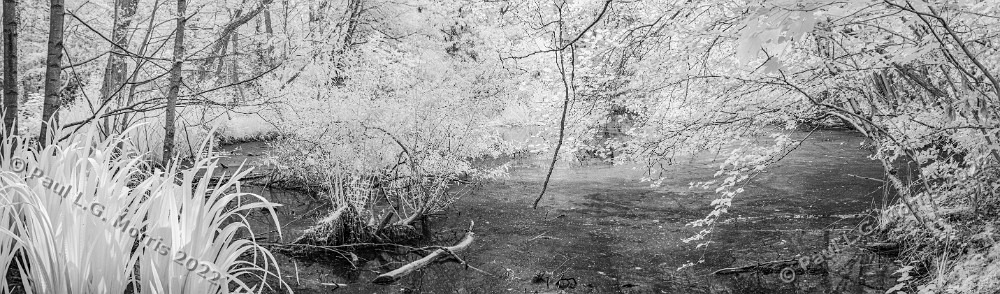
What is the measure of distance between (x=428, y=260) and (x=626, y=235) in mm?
2191

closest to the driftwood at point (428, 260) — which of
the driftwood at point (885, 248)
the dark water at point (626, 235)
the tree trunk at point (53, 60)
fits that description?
the dark water at point (626, 235)

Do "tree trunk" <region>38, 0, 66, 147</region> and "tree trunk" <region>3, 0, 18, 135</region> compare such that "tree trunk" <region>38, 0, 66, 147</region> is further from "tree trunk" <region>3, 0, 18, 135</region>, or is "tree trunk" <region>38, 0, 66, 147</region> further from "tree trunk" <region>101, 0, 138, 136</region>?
"tree trunk" <region>101, 0, 138, 136</region>

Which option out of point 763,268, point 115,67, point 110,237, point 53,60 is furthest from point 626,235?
point 115,67

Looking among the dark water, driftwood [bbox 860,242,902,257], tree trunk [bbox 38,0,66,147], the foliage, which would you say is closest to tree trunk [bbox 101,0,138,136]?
tree trunk [bbox 38,0,66,147]

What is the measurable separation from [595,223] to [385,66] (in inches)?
159

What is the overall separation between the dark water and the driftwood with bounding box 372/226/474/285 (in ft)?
0.24

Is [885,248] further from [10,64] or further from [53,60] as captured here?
[10,64]

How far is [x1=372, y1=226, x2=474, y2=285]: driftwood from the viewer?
507 cm

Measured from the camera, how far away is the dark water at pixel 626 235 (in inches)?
201

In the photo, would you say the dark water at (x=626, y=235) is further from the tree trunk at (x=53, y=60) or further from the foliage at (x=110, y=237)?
the foliage at (x=110, y=237)

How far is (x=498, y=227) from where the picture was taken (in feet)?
23.1

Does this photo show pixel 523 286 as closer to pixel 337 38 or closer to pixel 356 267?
pixel 356 267

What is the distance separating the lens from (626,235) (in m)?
6.64

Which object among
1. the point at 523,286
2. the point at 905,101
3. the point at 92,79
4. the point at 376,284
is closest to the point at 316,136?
the point at 376,284
